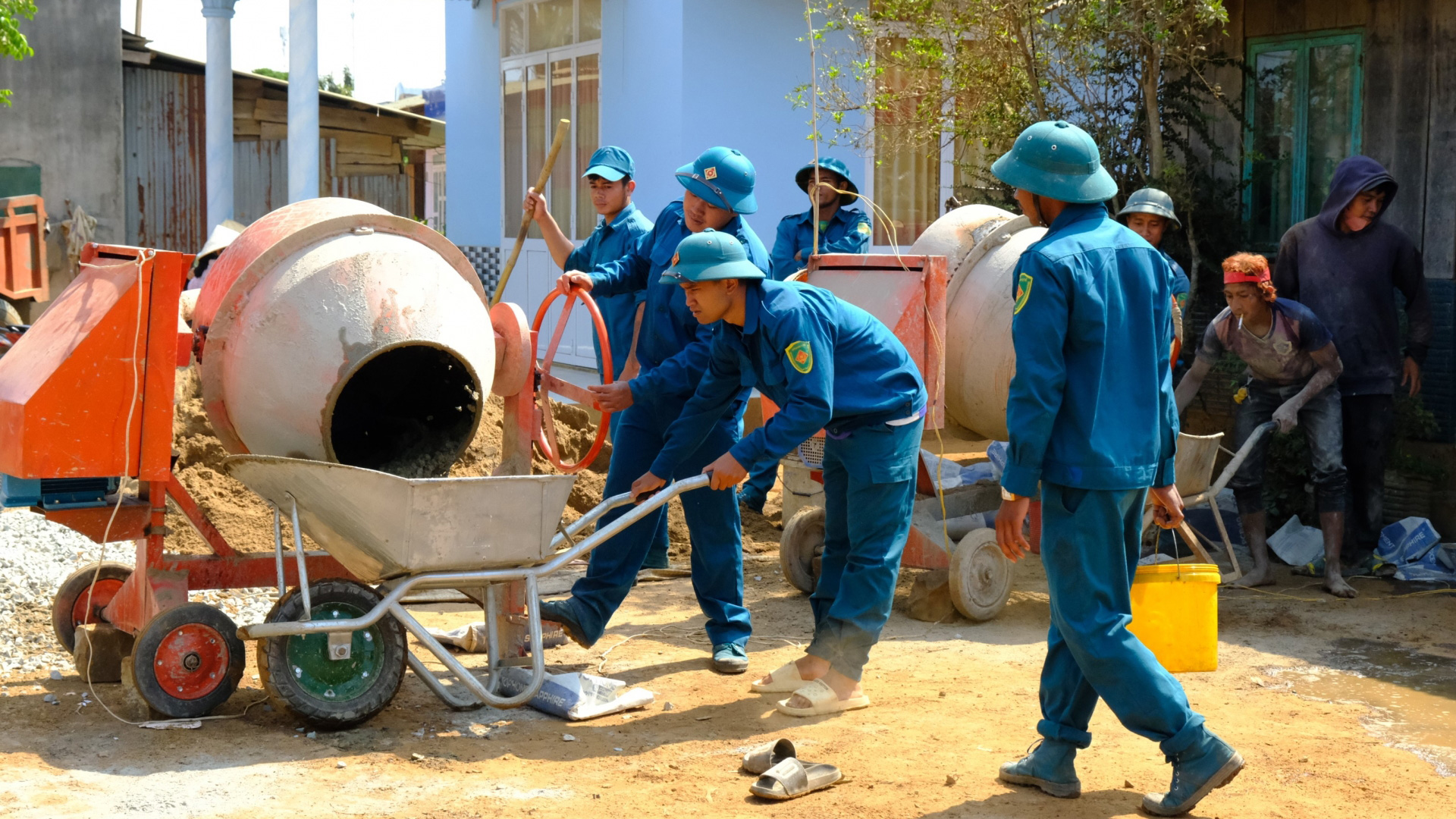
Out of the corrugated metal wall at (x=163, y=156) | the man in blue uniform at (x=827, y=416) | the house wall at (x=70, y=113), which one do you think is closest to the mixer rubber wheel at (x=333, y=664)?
the man in blue uniform at (x=827, y=416)

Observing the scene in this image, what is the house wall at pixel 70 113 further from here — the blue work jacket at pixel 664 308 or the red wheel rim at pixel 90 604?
the blue work jacket at pixel 664 308

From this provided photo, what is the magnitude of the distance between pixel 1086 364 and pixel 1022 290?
26cm

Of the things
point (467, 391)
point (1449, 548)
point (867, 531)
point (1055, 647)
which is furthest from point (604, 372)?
point (1449, 548)

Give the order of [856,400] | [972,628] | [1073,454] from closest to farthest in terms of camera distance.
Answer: [1073,454]
[856,400]
[972,628]

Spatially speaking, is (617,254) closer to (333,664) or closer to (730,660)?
(730,660)

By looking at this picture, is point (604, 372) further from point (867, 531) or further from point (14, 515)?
point (14, 515)

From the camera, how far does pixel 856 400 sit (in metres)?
4.66

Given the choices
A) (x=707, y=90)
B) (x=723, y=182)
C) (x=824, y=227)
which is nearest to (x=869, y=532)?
(x=723, y=182)

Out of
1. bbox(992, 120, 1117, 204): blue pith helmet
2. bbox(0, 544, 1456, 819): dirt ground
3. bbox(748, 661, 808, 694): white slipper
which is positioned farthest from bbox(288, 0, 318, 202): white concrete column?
bbox(992, 120, 1117, 204): blue pith helmet

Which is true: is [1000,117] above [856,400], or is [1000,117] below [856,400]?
above

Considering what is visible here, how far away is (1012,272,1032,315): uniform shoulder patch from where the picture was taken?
12.1 feet

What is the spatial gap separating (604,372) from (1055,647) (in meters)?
1.92

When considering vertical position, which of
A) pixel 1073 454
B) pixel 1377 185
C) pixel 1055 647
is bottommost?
pixel 1055 647

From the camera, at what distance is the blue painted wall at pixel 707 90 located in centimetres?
1044
